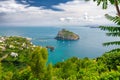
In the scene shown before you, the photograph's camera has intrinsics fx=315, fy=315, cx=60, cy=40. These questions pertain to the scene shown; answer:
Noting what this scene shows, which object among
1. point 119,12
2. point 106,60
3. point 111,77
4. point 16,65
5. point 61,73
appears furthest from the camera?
point 16,65

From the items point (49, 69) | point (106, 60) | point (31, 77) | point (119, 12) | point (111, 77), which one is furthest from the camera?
point (106, 60)

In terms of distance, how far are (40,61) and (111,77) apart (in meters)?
31.0

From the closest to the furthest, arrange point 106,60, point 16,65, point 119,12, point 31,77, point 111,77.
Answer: point 119,12 → point 111,77 → point 31,77 → point 106,60 → point 16,65

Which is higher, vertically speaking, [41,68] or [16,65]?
[41,68]

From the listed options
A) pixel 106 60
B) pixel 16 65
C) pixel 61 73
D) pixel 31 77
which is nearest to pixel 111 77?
pixel 31 77

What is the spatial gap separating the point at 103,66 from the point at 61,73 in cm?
2149

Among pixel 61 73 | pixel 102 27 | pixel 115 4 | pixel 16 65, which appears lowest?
pixel 16 65

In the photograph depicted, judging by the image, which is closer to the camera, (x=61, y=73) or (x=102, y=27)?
(x=102, y=27)

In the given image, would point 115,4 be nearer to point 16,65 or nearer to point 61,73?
point 61,73

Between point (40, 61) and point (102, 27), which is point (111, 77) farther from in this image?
point (40, 61)

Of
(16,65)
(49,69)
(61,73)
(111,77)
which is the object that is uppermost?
(111,77)

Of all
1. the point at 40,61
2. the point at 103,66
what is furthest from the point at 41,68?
the point at 103,66

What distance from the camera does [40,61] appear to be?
5550 cm

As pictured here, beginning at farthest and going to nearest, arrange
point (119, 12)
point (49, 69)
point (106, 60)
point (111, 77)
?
point (106, 60) → point (49, 69) → point (111, 77) → point (119, 12)
